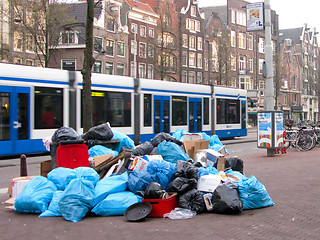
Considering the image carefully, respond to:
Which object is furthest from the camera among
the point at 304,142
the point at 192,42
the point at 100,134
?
the point at 192,42

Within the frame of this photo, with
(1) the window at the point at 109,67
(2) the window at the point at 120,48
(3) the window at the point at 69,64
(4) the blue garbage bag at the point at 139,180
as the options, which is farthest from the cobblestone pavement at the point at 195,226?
(2) the window at the point at 120,48

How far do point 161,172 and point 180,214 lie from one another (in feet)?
3.02

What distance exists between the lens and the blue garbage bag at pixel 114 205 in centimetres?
609

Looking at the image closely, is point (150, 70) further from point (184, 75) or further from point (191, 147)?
point (191, 147)

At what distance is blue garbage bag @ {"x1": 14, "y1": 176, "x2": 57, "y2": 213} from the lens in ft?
20.5

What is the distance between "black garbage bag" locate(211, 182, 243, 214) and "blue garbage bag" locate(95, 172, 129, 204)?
4.89ft

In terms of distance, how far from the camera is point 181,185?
643cm

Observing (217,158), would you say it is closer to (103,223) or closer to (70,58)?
(103,223)

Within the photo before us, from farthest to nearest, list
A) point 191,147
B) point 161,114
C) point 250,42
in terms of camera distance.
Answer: point 250,42, point 161,114, point 191,147

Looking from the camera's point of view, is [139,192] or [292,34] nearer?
[139,192]

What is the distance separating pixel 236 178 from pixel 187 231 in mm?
2352

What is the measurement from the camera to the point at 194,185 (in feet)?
21.5

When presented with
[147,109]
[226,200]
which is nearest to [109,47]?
[147,109]

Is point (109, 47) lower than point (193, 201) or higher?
higher
